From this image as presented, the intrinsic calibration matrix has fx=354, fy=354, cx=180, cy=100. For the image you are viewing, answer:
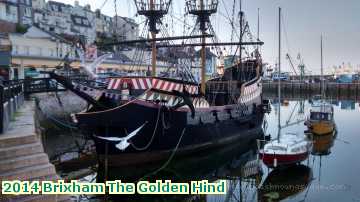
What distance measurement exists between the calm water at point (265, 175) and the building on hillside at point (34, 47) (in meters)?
21.8

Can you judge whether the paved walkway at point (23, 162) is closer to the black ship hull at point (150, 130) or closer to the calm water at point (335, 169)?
the black ship hull at point (150, 130)

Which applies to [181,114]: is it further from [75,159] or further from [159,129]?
[75,159]

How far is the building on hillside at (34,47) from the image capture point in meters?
36.3

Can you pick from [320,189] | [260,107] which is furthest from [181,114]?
[260,107]

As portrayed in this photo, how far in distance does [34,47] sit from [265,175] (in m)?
35.3

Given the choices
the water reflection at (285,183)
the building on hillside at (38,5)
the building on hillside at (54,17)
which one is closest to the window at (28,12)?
the building on hillside at (54,17)

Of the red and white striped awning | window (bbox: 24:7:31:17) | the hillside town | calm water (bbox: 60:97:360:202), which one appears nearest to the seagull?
calm water (bbox: 60:97:360:202)

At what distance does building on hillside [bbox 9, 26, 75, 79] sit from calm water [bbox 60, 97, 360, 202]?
21830 mm

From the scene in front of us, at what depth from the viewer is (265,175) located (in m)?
18.6

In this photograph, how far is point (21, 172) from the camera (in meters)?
8.64

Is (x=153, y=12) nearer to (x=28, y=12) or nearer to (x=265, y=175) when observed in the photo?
(x=265, y=175)

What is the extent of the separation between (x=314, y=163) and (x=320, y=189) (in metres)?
4.84

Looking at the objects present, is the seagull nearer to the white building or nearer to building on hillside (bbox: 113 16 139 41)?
building on hillside (bbox: 113 16 139 41)

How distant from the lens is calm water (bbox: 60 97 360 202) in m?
15.6
